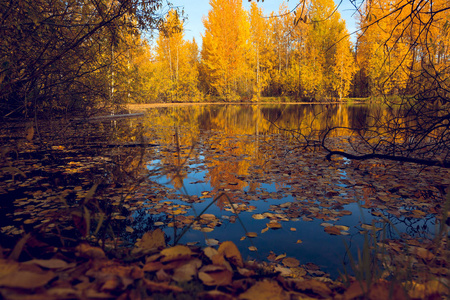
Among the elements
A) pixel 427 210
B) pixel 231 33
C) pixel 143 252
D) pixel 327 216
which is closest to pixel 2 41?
pixel 143 252

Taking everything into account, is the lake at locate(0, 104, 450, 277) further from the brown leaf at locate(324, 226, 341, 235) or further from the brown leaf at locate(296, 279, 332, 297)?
the brown leaf at locate(296, 279, 332, 297)

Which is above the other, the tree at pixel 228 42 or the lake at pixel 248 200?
the tree at pixel 228 42

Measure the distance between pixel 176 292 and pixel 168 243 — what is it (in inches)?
52.2

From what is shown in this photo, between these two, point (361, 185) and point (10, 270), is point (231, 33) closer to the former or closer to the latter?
point (361, 185)

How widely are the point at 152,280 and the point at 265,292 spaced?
1.86 feet

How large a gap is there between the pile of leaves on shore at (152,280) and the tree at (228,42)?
30.9 metres

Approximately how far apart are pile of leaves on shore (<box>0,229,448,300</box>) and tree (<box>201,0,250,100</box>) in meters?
30.9

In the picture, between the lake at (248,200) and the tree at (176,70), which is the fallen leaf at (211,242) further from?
the tree at (176,70)

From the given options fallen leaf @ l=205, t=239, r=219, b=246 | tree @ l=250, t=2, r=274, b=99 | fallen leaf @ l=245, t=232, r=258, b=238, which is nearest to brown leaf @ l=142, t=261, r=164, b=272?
fallen leaf @ l=205, t=239, r=219, b=246

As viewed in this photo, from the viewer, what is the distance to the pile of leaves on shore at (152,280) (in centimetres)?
105

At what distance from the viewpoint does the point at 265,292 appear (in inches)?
50.2

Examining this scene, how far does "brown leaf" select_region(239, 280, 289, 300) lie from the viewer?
1.23 m

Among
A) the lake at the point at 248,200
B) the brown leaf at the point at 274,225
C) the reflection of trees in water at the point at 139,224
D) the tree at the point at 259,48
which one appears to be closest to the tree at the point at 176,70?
the tree at the point at 259,48

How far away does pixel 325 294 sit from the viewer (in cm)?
139
